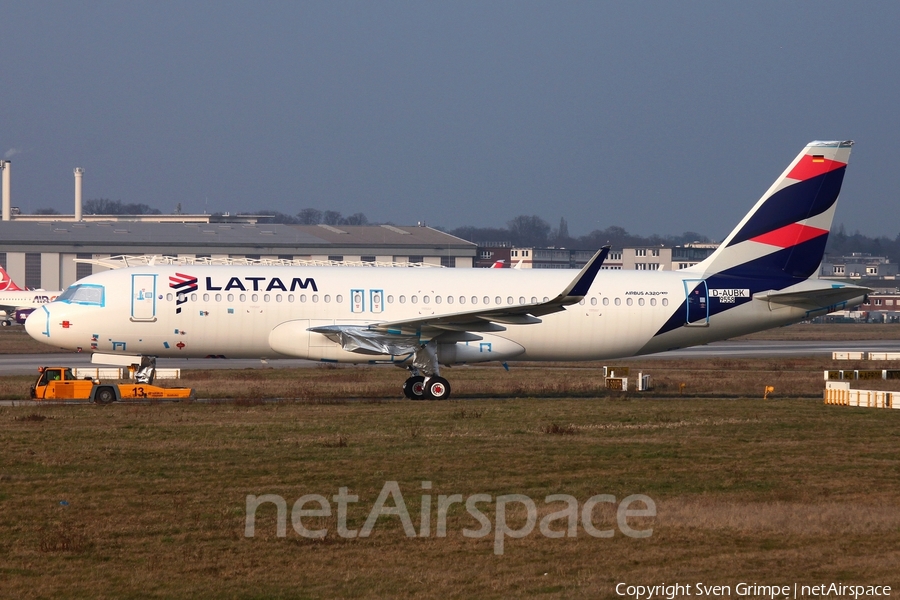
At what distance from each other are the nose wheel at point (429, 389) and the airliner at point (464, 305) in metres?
0.04

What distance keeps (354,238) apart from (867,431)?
349ft

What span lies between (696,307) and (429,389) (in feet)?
30.9

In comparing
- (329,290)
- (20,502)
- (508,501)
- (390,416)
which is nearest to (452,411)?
(390,416)

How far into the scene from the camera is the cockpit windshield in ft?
106

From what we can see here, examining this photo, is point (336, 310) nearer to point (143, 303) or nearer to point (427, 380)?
point (427, 380)

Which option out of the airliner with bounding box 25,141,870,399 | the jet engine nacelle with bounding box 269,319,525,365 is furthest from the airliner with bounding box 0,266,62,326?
the jet engine nacelle with bounding box 269,319,525,365

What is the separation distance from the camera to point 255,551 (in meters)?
12.8

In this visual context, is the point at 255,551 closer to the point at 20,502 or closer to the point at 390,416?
the point at 20,502

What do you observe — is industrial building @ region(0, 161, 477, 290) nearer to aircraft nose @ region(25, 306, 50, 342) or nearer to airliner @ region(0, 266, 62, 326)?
airliner @ region(0, 266, 62, 326)

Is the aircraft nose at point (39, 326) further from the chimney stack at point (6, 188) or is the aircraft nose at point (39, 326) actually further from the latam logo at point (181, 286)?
the chimney stack at point (6, 188)

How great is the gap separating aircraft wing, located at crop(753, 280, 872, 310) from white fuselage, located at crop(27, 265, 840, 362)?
30 cm

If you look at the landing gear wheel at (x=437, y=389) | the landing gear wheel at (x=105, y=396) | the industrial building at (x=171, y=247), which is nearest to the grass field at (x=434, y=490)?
the landing gear wheel at (x=105, y=396)

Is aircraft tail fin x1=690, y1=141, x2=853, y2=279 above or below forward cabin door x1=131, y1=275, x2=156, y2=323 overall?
above

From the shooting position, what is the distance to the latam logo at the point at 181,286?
3222 centimetres
